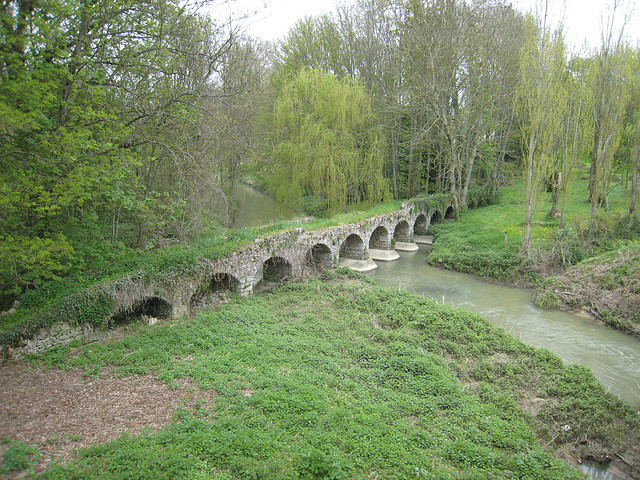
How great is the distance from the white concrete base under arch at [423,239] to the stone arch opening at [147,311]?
1774 cm

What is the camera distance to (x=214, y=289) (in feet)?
42.5

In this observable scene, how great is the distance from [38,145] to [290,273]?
913 centimetres

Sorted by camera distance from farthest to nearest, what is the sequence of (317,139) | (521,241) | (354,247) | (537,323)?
(317,139) → (354,247) → (521,241) → (537,323)

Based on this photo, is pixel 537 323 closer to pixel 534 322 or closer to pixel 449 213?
pixel 534 322

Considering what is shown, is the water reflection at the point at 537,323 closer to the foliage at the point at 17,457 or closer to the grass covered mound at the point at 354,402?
the grass covered mound at the point at 354,402

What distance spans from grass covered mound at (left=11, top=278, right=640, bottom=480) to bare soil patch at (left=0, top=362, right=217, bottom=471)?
279 mm

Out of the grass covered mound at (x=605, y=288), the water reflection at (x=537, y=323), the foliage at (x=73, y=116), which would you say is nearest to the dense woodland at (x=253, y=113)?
the foliage at (x=73, y=116)

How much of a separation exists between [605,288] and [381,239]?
408 inches

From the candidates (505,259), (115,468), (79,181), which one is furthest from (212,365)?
(505,259)

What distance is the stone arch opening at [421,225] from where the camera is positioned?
25.8 metres

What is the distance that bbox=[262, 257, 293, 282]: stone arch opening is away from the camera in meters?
15.3

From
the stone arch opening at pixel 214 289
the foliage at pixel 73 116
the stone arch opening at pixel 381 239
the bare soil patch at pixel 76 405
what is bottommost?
the bare soil patch at pixel 76 405

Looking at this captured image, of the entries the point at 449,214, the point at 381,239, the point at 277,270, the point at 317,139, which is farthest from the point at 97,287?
the point at 449,214

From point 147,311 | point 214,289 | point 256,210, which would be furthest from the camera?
point 256,210
